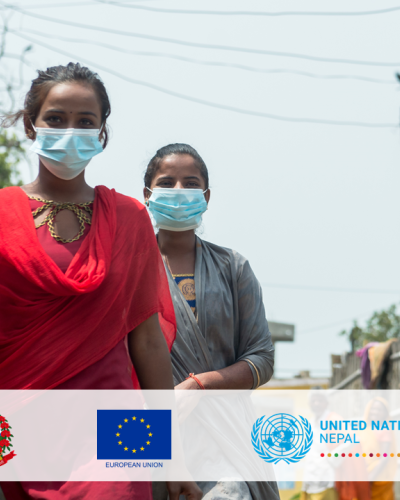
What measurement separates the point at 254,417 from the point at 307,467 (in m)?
4.82

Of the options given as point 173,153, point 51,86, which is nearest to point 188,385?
point 173,153

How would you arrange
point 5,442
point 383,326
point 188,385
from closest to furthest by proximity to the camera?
point 5,442 < point 188,385 < point 383,326

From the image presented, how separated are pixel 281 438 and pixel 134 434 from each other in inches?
46.4

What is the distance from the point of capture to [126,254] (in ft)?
8.80

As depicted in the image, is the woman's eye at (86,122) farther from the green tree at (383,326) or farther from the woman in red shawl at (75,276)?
the green tree at (383,326)

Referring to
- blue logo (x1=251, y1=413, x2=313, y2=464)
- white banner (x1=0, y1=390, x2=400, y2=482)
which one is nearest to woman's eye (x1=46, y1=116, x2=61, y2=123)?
white banner (x1=0, y1=390, x2=400, y2=482)

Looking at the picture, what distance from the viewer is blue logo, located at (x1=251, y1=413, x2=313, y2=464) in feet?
11.7

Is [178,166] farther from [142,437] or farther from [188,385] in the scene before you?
[142,437]

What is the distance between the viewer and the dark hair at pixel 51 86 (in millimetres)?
2799

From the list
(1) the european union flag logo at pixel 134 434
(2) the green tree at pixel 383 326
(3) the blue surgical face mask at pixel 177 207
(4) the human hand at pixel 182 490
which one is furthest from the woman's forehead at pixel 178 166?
(2) the green tree at pixel 383 326

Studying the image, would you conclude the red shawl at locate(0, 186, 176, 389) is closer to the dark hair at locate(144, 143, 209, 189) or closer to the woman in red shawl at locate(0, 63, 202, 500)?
the woman in red shawl at locate(0, 63, 202, 500)

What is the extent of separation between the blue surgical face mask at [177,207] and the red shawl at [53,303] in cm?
117

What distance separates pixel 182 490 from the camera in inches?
104

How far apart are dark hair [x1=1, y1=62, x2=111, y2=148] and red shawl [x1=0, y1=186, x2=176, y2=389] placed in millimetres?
407
